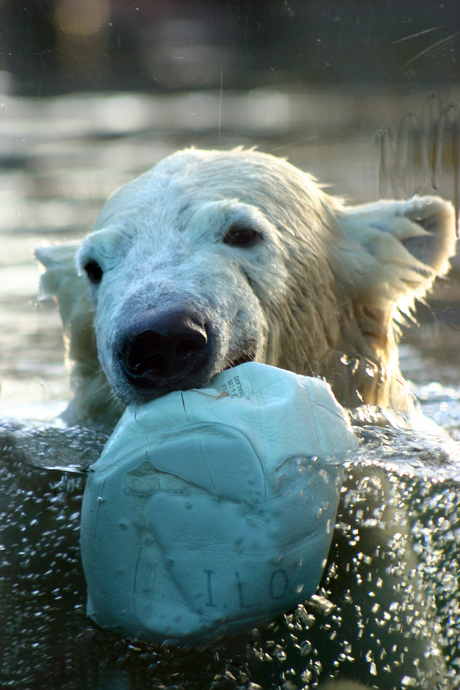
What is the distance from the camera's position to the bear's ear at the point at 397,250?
3016 mm

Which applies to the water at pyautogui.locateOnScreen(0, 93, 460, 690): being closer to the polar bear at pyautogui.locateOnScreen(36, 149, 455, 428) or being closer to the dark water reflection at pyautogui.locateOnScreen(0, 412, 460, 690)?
the dark water reflection at pyautogui.locateOnScreen(0, 412, 460, 690)

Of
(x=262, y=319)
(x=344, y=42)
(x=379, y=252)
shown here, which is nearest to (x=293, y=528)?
(x=262, y=319)

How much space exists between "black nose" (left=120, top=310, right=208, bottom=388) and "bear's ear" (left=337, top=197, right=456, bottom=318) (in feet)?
4.39

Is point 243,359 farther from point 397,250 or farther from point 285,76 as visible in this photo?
point 285,76

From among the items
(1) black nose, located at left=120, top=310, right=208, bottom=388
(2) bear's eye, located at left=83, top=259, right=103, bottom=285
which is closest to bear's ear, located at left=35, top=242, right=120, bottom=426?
(2) bear's eye, located at left=83, top=259, right=103, bottom=285

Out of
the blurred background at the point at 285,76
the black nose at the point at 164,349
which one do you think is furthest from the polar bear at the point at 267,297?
the blurred background at the point at 285,76

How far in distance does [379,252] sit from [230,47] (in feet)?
3.67

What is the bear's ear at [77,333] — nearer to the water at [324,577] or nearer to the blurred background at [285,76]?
the water at [324,577]

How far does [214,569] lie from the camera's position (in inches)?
57.9

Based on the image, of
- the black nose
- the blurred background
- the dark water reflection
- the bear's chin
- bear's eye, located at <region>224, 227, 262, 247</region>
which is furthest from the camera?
the blurred background

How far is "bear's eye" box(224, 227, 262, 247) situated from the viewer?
96.8 inches

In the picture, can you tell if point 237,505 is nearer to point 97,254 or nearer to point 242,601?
point 242,601

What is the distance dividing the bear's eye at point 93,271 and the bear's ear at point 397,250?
1.08 meters

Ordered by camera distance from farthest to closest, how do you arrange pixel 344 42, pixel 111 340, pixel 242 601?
pixel 344 42
pixel 111 340
pixel 242 601
